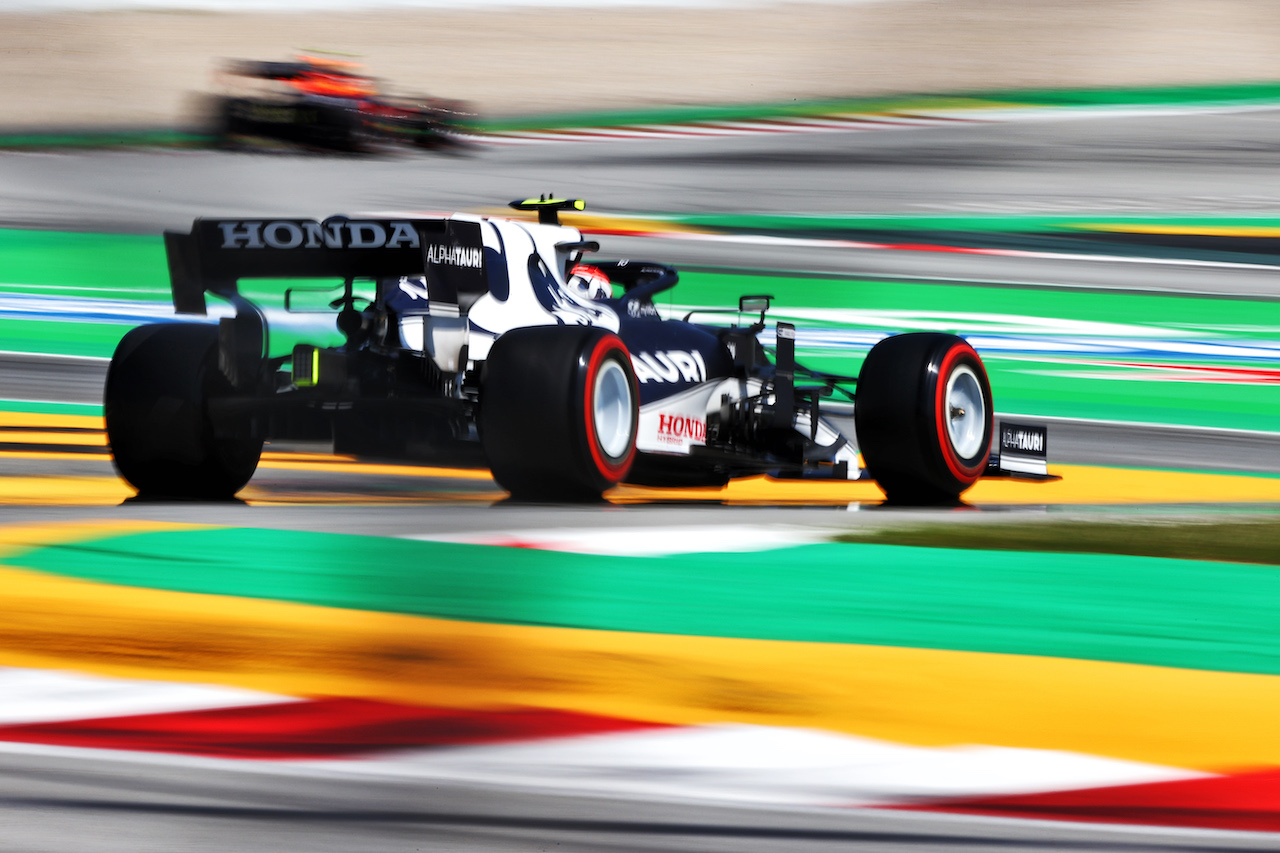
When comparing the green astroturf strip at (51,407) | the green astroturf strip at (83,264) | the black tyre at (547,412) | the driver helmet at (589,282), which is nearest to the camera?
the black tyre at (547,412)

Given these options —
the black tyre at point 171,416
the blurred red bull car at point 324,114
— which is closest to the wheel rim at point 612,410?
the black tyre at point 171,416

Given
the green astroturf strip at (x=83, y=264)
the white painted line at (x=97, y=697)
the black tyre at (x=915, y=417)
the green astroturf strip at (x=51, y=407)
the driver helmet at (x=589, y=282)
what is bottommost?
the white painted line at (x=97, y=697)

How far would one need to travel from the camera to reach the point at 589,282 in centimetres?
737

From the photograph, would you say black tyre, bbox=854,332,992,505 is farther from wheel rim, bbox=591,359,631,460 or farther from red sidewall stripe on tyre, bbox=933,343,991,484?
wheel rim, bbox=591,359,631,460

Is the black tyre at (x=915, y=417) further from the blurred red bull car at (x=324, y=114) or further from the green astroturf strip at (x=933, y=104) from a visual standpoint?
the green astroturf strip at (x=933, y=104)

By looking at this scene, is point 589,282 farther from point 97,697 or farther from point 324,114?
point 324,114

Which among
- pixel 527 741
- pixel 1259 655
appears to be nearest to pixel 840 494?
pixel 1259 655

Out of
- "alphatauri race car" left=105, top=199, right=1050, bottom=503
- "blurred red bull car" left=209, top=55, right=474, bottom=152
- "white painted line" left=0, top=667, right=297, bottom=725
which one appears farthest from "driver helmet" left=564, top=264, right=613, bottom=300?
"blurred red bull car" left=209, top=55, right=474, bottom=152

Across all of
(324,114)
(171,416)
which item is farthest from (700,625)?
(324,114)

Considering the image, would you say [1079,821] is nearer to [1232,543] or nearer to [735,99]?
[1232,543]

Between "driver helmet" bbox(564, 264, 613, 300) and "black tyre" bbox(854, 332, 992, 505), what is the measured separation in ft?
4.00

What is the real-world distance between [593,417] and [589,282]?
1.53m

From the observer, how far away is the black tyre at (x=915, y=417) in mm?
6984

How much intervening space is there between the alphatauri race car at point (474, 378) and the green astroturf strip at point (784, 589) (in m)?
0.90
